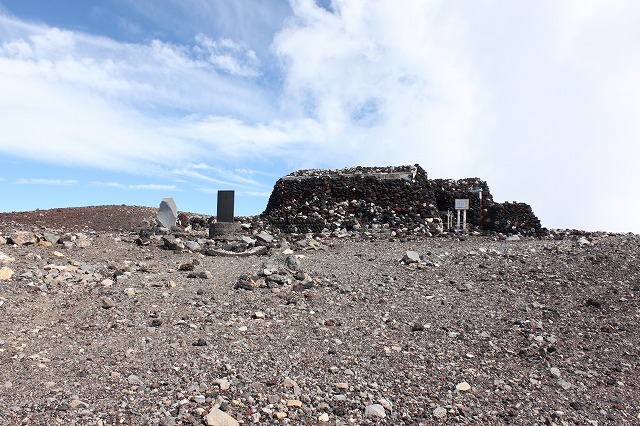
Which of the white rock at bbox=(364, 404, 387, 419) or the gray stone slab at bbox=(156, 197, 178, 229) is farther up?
the gray stone slab at bbox=(156, 197, 178, 229)

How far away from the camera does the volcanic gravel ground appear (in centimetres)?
452

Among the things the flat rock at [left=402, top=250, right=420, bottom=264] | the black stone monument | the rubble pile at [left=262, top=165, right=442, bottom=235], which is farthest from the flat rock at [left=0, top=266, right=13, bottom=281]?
the rubble pile at [left=262, top=165, right=442, bottom=235]

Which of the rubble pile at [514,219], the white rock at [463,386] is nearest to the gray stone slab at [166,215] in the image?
the rubble pile at [514,219]

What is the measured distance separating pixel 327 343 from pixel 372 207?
46.2ft

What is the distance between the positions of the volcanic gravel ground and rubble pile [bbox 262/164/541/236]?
8.60 meters

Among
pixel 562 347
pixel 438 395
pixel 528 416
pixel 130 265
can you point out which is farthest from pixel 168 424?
pixel 130 265

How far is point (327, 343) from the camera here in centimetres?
610

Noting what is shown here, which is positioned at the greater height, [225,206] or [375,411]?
[225,206]

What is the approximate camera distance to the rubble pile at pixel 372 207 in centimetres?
1930

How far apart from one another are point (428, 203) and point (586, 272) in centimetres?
1046

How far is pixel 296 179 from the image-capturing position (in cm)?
2239

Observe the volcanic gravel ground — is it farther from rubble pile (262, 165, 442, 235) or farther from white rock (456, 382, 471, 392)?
rubble pile (262, 165, 442, 235)

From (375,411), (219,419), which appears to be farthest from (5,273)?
(375,411)

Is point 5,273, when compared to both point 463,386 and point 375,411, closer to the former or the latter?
point 375,411
